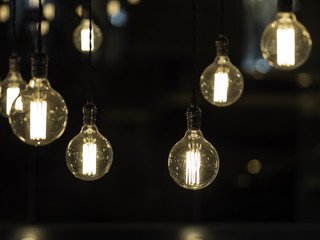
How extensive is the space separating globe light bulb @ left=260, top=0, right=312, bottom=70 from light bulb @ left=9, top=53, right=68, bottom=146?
0.53 m

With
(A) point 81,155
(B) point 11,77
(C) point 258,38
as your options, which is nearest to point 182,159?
(A) point 81,155

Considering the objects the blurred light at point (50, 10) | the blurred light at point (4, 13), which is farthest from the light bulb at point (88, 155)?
the blurred light at point (4, 13)

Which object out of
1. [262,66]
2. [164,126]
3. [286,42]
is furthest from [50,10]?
[286,42]

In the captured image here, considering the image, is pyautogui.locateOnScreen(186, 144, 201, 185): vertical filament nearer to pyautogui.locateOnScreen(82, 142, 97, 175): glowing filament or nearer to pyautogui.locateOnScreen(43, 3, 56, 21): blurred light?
pyautogui.locateOnScreen(82, 142, 97, 175): glowing filament

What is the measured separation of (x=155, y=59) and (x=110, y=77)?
0.39m

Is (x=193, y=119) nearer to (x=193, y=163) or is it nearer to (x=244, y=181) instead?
(x=193, y=163)

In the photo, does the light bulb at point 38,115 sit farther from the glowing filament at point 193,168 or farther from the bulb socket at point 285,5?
the bulb socket at point 285,5

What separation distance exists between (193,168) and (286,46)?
378 mm

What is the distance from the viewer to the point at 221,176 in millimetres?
4965

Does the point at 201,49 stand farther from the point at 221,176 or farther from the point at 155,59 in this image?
the point at 221,176

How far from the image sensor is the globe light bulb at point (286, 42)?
1475 mm

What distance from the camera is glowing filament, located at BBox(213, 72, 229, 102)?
70.9 inches

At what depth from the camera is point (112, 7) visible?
192 inches

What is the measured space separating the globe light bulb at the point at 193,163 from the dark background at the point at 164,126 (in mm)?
3189
